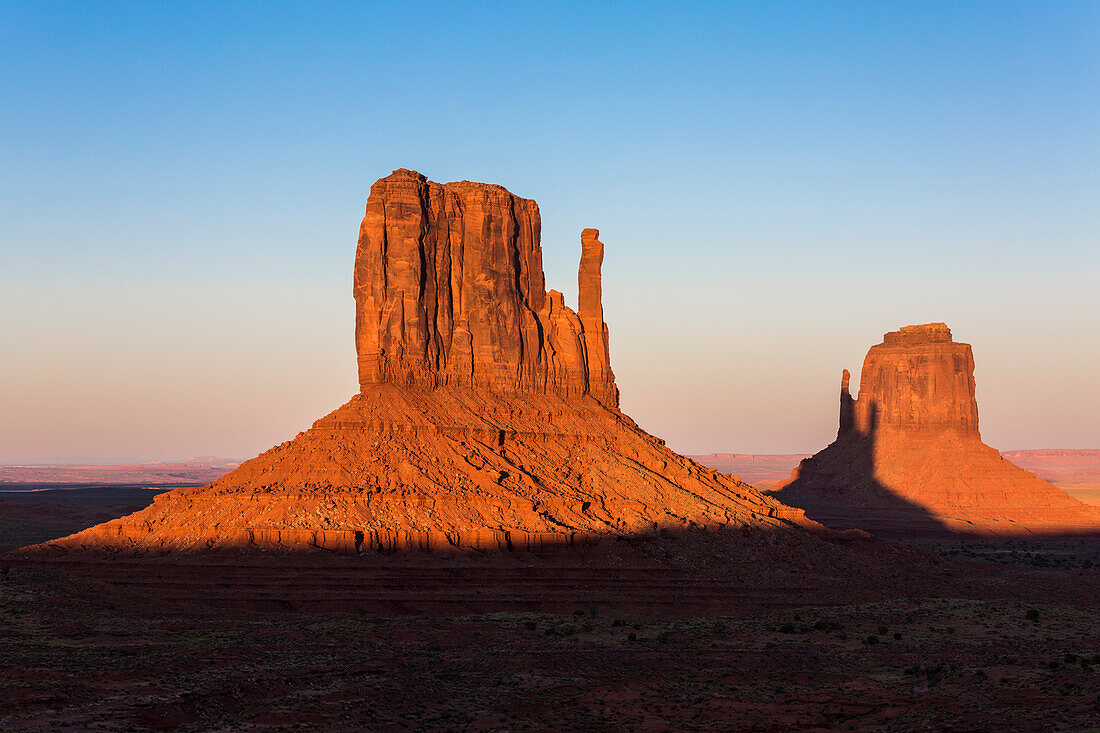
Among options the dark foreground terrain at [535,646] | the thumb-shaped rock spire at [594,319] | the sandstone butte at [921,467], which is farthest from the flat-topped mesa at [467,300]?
the sandstone butte at [921,467]

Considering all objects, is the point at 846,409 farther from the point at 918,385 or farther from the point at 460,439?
the point at 460,439

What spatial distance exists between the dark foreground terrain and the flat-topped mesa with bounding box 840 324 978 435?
237 feet

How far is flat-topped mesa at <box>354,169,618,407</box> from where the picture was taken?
76062 mm

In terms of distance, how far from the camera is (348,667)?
39.9 metres

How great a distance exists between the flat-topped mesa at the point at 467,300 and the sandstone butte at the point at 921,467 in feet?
171

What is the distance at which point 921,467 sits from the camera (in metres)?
145

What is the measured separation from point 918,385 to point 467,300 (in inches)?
3478

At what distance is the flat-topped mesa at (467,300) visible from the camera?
76.1 metres

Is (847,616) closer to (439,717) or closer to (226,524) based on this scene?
(439,717)

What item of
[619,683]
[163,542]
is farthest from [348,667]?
[163,542]

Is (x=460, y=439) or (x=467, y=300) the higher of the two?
(x=467, y=300)

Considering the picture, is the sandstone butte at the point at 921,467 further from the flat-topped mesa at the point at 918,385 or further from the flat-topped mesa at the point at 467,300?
the flat-topped mesa at the point at 467,300

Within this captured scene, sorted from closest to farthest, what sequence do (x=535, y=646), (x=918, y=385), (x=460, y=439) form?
1. (x=535, y=646)
2. (x=460, y=439)
3. (x=918, y=385)

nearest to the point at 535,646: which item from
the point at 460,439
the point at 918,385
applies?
the point at 460,439
